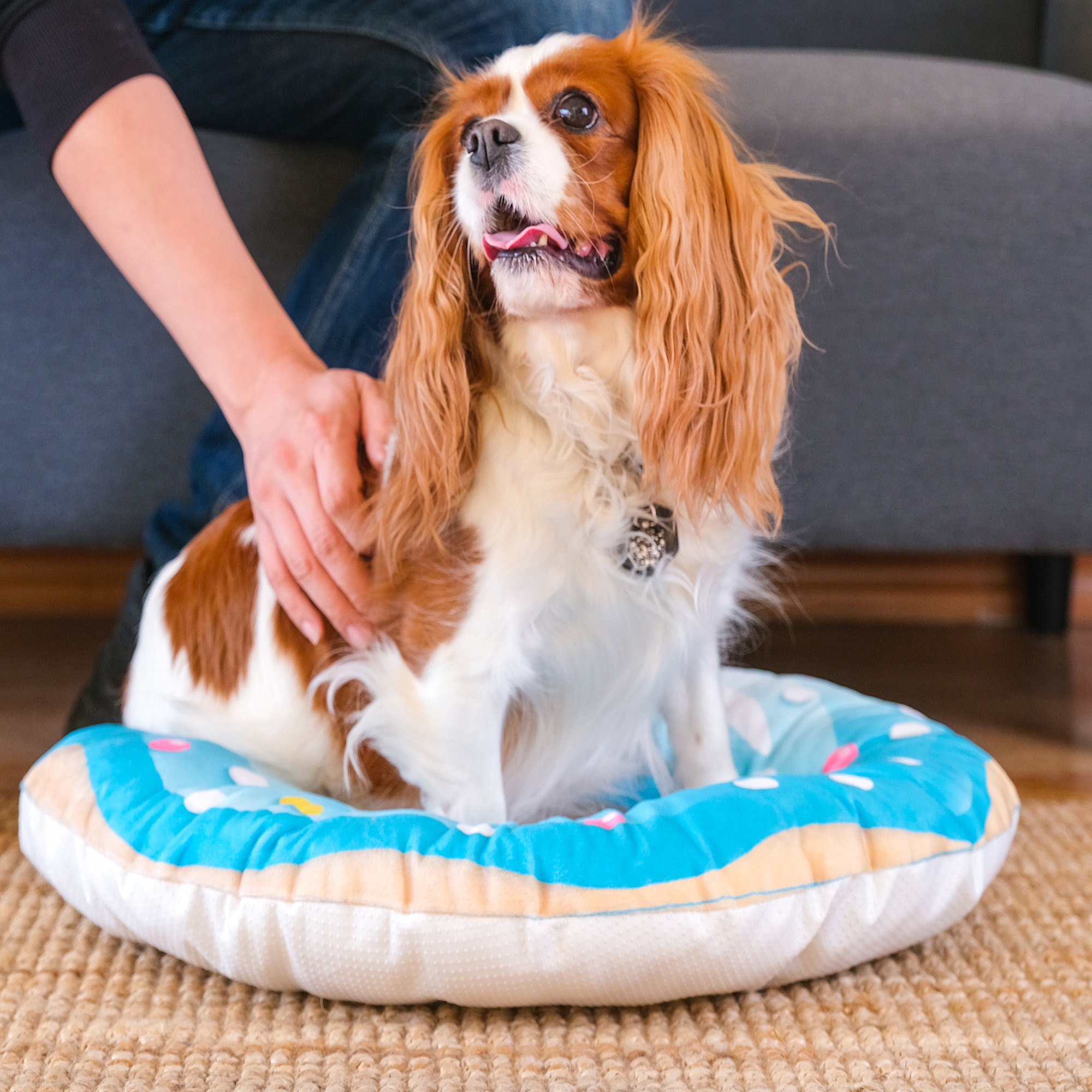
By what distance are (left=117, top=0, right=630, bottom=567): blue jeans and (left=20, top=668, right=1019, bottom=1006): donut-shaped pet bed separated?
0.57 meters

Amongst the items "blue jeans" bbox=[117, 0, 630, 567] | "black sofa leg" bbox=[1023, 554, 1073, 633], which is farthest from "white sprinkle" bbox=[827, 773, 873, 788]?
"black sofa leg" bbox=[1023, 554, 1073, 633]

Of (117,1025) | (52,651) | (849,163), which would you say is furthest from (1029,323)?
(52,651)

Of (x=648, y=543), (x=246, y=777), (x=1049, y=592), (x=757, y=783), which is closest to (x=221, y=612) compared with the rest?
(x=246, y=777)

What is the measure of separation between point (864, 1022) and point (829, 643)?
1351mm

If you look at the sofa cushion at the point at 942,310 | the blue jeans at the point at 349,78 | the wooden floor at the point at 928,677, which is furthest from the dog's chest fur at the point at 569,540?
the wooden floor at the point at 928,677

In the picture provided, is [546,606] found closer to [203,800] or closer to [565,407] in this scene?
[565,407]

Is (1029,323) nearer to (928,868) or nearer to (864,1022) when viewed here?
(928,868)

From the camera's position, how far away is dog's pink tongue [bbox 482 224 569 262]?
0.92 m

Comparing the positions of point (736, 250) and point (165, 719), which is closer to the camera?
point (736, 250)

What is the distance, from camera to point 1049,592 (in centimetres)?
214

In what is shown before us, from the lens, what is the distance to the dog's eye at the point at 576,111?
95 centimetres

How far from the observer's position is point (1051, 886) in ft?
3.41

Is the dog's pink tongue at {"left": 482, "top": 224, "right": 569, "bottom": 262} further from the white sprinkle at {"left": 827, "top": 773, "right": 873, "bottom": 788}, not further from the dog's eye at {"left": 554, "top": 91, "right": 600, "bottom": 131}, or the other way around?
the white sprinkle at {"left": 827, "top": 773, "right": 873, "bottom": 788}

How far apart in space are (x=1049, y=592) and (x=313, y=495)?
161 cm
